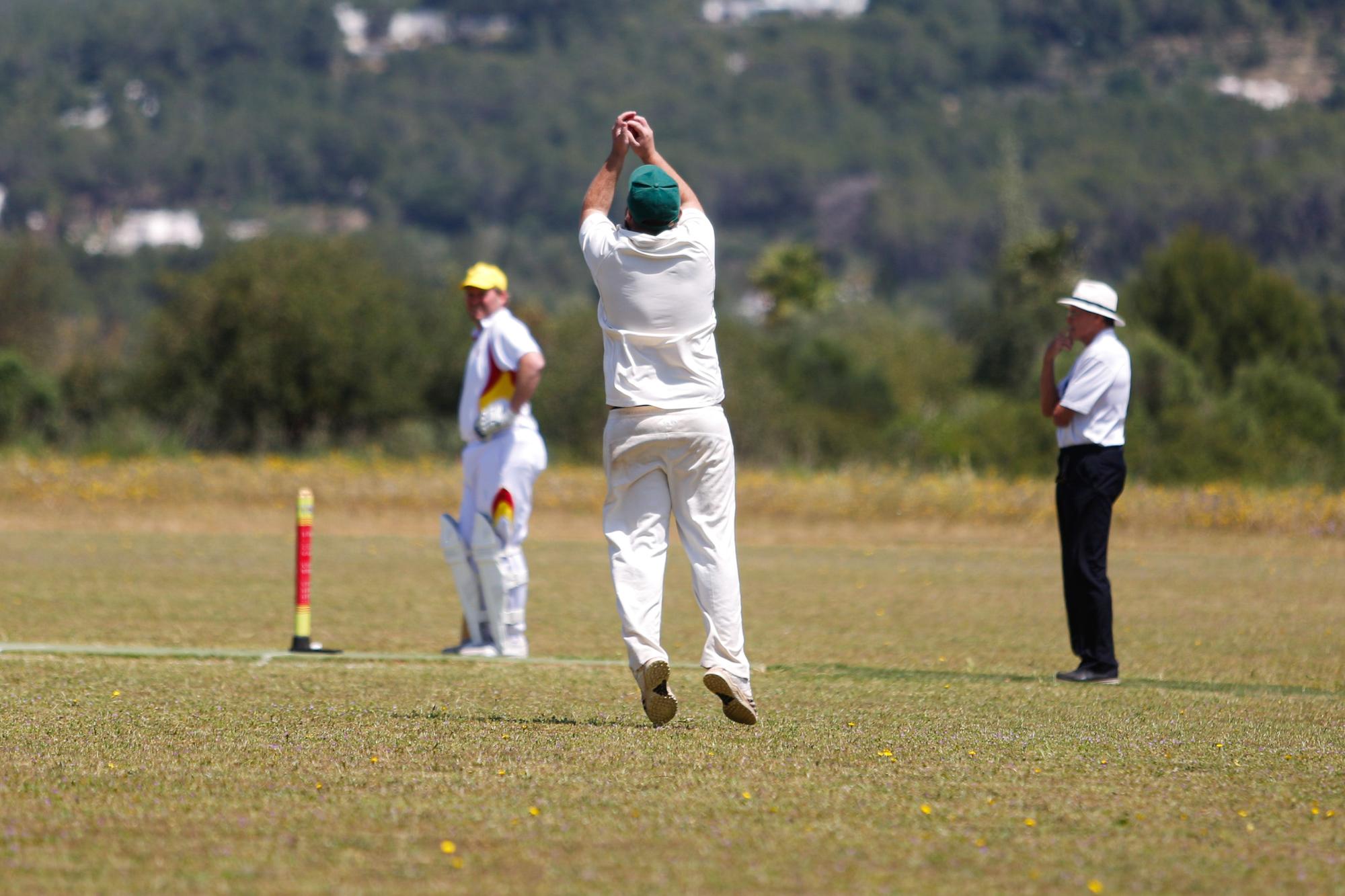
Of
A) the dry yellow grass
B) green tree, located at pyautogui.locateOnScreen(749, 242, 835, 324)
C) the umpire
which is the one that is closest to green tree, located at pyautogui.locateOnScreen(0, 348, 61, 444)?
the dry yellow grass

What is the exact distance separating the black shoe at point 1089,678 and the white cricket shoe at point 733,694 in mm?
3227

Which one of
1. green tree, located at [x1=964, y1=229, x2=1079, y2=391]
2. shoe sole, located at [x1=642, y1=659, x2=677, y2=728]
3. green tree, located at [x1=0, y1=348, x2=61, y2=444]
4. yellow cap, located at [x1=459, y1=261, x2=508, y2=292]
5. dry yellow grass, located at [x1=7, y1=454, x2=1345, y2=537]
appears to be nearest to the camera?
shoe sole, located at [x1=642, y1=659, x2=677, y2=728]

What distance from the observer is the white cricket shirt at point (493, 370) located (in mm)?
10773

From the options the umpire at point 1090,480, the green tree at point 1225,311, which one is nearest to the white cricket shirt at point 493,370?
the umpire at point 1090,480

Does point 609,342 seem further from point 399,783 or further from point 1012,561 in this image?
point 1012,561

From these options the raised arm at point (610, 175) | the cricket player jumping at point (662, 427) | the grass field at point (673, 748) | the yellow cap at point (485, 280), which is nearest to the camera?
the grass field at point (673, 748)

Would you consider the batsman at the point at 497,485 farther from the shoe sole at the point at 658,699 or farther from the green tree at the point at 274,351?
the green tree at the point at 274,351

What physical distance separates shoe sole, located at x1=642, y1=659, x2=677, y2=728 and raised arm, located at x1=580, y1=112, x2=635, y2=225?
190 centimetres

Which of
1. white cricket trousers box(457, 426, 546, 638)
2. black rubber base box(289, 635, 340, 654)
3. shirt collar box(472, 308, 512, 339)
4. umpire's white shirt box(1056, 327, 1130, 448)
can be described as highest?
shirt collar box(472, 308, 512, 339)

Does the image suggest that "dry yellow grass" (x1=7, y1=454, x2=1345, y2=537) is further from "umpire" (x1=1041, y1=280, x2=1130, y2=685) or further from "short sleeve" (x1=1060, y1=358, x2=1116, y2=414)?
"short sleeve" (x1=1060, y1=358, x2=1116, y2=414)

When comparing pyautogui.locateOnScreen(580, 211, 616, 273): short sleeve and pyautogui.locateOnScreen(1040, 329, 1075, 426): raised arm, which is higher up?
pyautogui.locateOnScreen(580, 211, 616, 273): short sleeve

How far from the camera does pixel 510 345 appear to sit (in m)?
10.8

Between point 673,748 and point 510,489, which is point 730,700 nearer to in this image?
point 673,748

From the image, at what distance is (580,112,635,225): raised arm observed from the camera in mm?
7168
